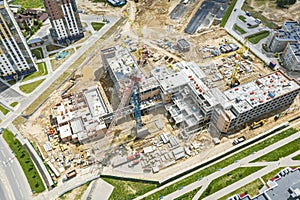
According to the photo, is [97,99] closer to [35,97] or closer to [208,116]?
[35,97]

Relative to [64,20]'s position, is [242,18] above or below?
below

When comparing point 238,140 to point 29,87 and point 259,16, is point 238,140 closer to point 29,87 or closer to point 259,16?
point 29,87

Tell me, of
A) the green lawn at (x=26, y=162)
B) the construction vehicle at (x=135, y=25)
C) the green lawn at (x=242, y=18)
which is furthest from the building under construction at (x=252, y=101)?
the construction vehicle at (x=135, y=25)

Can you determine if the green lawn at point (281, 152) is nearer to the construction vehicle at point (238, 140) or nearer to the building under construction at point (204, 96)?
the construction vehicle at point (238, 140)

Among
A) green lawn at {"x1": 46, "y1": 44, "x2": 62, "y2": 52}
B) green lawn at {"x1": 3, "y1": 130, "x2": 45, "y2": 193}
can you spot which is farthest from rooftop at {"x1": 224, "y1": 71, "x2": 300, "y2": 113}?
green lawn at {"x1": 46, "y1": 44, "x2": 62, "y2": 52}

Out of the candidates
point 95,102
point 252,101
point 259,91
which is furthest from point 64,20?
point 259,91

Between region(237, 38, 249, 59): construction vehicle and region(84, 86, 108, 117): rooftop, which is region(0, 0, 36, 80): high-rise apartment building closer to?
region(84, 86, 108, 117): rooftop
